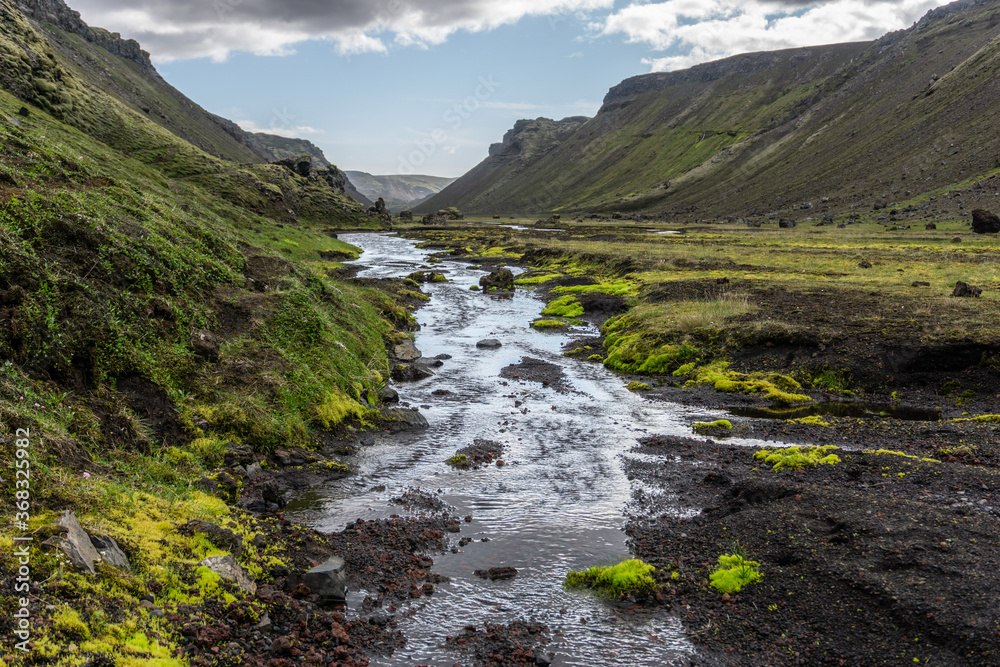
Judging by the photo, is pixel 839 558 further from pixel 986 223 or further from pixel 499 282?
pixel 986 223

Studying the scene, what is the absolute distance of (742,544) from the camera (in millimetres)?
12648

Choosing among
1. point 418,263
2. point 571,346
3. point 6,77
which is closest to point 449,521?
point 571,346

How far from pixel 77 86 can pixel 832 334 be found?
83.9 m

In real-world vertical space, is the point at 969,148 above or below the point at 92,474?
above

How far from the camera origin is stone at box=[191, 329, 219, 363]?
17.4 metres

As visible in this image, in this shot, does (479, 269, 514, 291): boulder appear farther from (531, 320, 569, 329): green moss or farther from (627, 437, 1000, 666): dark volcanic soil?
(627, 437, 1000, 666): dark volcanic soil

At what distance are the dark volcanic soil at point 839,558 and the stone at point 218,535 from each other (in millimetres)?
8492

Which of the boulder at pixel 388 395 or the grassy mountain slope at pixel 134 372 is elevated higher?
the grassy mountain slope at pixel 134 372

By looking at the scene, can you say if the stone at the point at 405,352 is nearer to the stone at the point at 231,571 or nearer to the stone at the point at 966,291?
the stone at the point at 231,571

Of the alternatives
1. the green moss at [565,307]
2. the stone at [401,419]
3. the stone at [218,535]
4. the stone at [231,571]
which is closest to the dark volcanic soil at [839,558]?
the stone at [231,571]

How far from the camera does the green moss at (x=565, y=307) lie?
1751 inches

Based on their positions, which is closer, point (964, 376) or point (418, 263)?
point (964, 376)

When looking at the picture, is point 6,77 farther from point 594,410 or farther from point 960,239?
point 960,239

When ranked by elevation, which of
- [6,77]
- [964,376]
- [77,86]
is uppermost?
[77,86]
